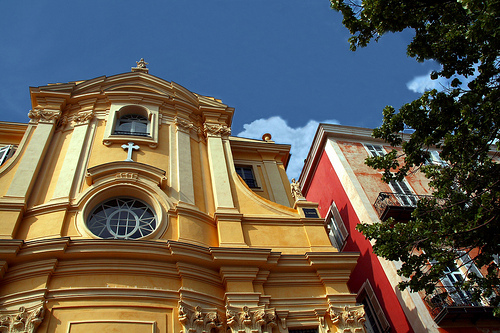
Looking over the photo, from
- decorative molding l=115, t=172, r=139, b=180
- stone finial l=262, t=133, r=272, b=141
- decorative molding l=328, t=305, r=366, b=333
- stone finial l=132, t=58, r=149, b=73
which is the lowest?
decorative molding l=328, t=305, r=366, b=333

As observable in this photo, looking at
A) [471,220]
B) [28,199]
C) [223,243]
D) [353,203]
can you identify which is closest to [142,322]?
[223,243]

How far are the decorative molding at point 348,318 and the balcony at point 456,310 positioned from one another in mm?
2565

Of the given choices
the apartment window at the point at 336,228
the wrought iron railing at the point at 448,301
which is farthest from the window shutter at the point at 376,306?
the apartment window at the point at 336,228

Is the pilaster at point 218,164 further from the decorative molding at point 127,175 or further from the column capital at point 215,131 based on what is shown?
the decorative molding at point 127,175

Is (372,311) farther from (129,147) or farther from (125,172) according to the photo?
(129,147)

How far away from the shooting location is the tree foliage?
1005cm

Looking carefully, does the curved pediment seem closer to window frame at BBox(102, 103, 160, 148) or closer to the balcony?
window frame at BBox(102, 103, 160, 148)

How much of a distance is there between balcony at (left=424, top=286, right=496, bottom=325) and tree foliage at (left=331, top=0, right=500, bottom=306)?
2.17 m

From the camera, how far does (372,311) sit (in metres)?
15.7

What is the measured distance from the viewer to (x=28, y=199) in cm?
1360

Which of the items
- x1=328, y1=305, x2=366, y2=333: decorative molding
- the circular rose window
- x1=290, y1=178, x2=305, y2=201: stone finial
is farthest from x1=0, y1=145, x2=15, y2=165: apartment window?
x1=328, y1=305, x2=366, y2=333: decorative molding

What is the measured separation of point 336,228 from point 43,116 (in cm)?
1249

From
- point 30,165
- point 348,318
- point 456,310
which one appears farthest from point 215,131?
point 456,310

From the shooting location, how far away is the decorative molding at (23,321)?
32.8ft
